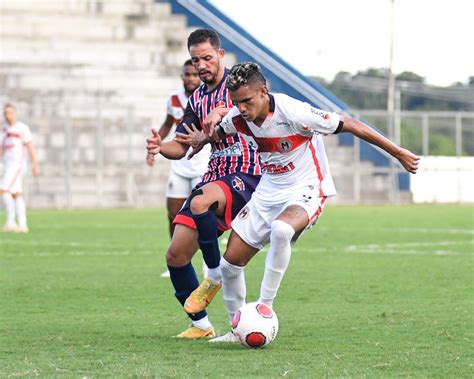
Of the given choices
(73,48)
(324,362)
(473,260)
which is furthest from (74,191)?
(324,362)

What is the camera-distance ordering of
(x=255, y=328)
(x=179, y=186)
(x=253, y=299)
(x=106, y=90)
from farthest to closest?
(x=106, y=90) → (x=179, y=186) → (x=253, y=299) → (x=255, y=328)

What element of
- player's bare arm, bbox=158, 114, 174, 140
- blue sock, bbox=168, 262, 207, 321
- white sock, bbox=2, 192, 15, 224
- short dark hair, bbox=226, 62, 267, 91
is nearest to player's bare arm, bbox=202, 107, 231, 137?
short dark hair, bbox=226, 62, 267, 91

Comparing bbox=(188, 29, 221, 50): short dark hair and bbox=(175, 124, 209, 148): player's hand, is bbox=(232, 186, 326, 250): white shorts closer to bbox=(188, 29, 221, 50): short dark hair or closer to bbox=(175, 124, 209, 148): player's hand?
bbox=(175, 124, 209, 148): player's hand

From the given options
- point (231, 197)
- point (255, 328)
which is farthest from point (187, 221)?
point (255, 328)

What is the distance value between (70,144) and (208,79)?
22354 millimetres

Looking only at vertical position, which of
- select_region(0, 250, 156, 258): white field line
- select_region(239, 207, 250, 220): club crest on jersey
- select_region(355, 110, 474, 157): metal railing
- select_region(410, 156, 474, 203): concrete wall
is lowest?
select_region(410, 156, 474, 203): concrete wall

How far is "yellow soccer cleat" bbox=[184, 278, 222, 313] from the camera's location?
7141 mm

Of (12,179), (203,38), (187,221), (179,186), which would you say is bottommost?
(12,179)

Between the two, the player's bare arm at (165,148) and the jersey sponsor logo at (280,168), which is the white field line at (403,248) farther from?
the jersey sponsor logo at (280,168)

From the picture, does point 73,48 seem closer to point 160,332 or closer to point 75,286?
point 75,286

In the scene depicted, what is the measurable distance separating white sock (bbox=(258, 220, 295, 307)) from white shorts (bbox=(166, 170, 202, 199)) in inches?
195

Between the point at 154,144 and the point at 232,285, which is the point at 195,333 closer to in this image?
the point at 232,285

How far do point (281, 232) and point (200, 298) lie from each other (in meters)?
0.82

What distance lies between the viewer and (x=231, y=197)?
736cm
